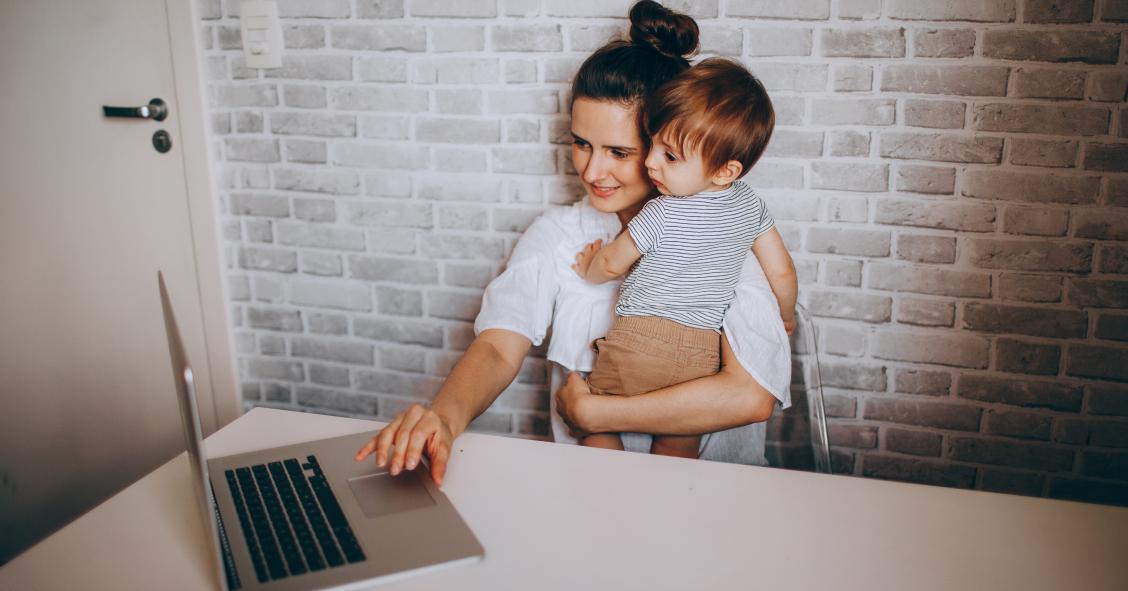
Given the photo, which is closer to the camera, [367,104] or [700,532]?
[700,532]

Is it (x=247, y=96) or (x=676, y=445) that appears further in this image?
(x=247, y=96)

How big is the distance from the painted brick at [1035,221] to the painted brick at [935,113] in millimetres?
267

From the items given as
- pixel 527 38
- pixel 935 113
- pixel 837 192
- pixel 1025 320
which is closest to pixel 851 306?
pixel 837 192

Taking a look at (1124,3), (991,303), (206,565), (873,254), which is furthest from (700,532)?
(1124,3)

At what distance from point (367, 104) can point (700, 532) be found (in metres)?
1.64

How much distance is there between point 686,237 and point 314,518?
0.91 m

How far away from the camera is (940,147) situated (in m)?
1.74

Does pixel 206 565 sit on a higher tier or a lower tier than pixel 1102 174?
lower

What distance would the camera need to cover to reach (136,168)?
2.20m

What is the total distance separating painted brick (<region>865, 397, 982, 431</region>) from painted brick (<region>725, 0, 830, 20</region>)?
3.44ft

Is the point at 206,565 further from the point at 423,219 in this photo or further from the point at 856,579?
the point at 423,219

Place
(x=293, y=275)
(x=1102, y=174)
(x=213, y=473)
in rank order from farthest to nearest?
(x=293, y=275) → (x=1102, y=174) → (x=213, y=473)

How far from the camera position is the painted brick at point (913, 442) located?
1928 millimetres

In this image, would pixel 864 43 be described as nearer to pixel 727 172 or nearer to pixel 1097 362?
pixel 727 172
